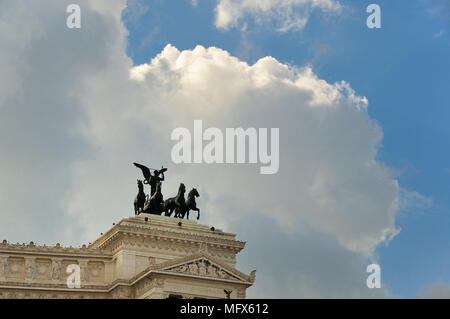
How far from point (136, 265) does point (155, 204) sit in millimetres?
7600

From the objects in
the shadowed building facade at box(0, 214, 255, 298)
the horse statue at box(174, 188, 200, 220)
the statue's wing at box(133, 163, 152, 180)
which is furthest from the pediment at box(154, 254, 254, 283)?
the statue's wing at box(133, 163, 152, 180)

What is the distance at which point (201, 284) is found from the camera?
72.3m

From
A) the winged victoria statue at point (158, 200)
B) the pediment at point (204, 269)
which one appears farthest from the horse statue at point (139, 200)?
the pediment at point (204, 269)

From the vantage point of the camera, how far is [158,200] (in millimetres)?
80625

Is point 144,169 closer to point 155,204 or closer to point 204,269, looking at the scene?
point 155,204

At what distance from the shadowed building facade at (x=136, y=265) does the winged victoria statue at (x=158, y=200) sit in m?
1.89

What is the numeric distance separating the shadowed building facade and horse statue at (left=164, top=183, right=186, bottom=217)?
6.23 ft

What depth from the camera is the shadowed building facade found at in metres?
71.6
